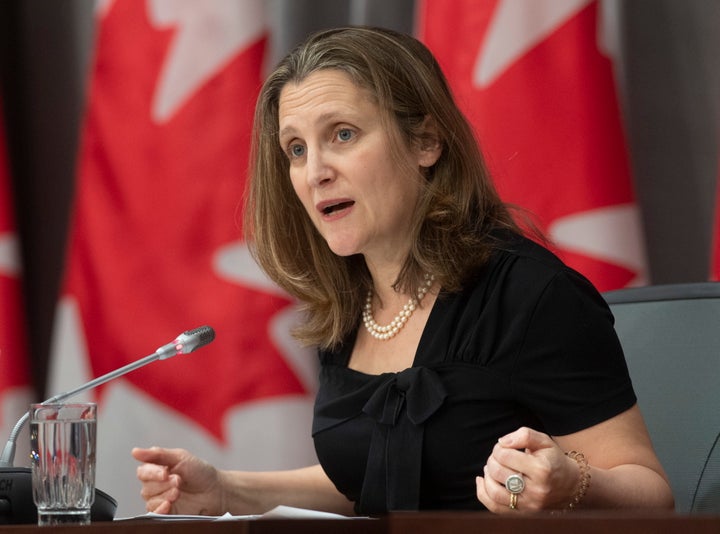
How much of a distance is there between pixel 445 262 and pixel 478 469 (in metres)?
0.33

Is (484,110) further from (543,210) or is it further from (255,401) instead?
(255,401)

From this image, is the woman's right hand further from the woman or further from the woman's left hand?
the woman's left hand

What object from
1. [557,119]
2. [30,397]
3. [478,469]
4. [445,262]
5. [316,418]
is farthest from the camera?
[30,397]

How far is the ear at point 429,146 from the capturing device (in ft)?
5.80

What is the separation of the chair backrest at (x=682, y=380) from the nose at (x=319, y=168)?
1.81 ft

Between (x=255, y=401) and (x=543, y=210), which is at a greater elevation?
(x=543, y=210)

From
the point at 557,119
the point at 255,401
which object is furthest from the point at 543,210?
the point at 255,401

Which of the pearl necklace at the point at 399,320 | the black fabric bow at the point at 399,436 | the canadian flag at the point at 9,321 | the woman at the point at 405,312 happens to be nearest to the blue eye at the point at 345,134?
the woman at the point at 405,312

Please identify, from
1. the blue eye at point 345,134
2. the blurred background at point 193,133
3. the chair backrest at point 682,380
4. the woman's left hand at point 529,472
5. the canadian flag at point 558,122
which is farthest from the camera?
the blurred background at point 193,133

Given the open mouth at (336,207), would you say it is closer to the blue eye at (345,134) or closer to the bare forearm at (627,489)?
the blue eye at (345,134)

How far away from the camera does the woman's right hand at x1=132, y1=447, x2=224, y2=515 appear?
166 cm

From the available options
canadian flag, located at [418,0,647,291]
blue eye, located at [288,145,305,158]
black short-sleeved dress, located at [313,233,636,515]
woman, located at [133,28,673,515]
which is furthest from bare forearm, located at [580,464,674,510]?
canadian flag, located at [418,0,647,291]

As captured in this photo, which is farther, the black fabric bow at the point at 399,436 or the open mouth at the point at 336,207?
the open mouth at the point at 336,207

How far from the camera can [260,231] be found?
194 cm
